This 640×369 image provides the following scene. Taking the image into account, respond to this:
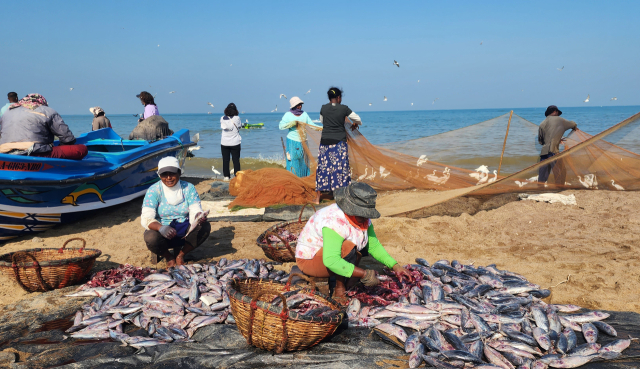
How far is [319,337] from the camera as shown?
9.82ft

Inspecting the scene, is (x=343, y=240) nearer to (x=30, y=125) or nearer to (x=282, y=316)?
(x=282, y=316)

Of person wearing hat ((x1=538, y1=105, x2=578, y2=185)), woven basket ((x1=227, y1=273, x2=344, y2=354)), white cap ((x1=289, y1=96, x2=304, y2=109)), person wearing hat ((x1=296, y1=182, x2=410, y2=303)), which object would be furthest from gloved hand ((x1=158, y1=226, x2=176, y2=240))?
person wearing hat ((x1=538, y1=105, x2=578, y2=185))

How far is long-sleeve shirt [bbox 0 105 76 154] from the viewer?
6.09m

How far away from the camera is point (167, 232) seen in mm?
4715

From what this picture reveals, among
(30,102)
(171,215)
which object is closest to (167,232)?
(171,215)

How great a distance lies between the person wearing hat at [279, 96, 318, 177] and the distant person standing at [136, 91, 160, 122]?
3007 mm

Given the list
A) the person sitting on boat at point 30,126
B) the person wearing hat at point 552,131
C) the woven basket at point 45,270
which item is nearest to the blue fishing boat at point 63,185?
the person sitting on boat at point 30,126

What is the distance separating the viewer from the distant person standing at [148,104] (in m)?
9.20

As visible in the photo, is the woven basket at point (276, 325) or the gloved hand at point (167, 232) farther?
the gloved hand at point (167, 232)

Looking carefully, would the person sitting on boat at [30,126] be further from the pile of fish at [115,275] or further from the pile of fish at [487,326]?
the pile of fish at [487,326]

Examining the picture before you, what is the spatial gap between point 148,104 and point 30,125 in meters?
3.44

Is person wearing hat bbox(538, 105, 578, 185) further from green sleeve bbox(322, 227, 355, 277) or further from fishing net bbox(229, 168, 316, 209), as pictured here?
green sleeve bbox(322, 227, 355, 277)

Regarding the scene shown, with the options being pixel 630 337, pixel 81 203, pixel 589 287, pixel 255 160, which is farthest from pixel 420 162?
pixel 255 160

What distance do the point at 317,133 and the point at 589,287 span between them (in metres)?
6.13
